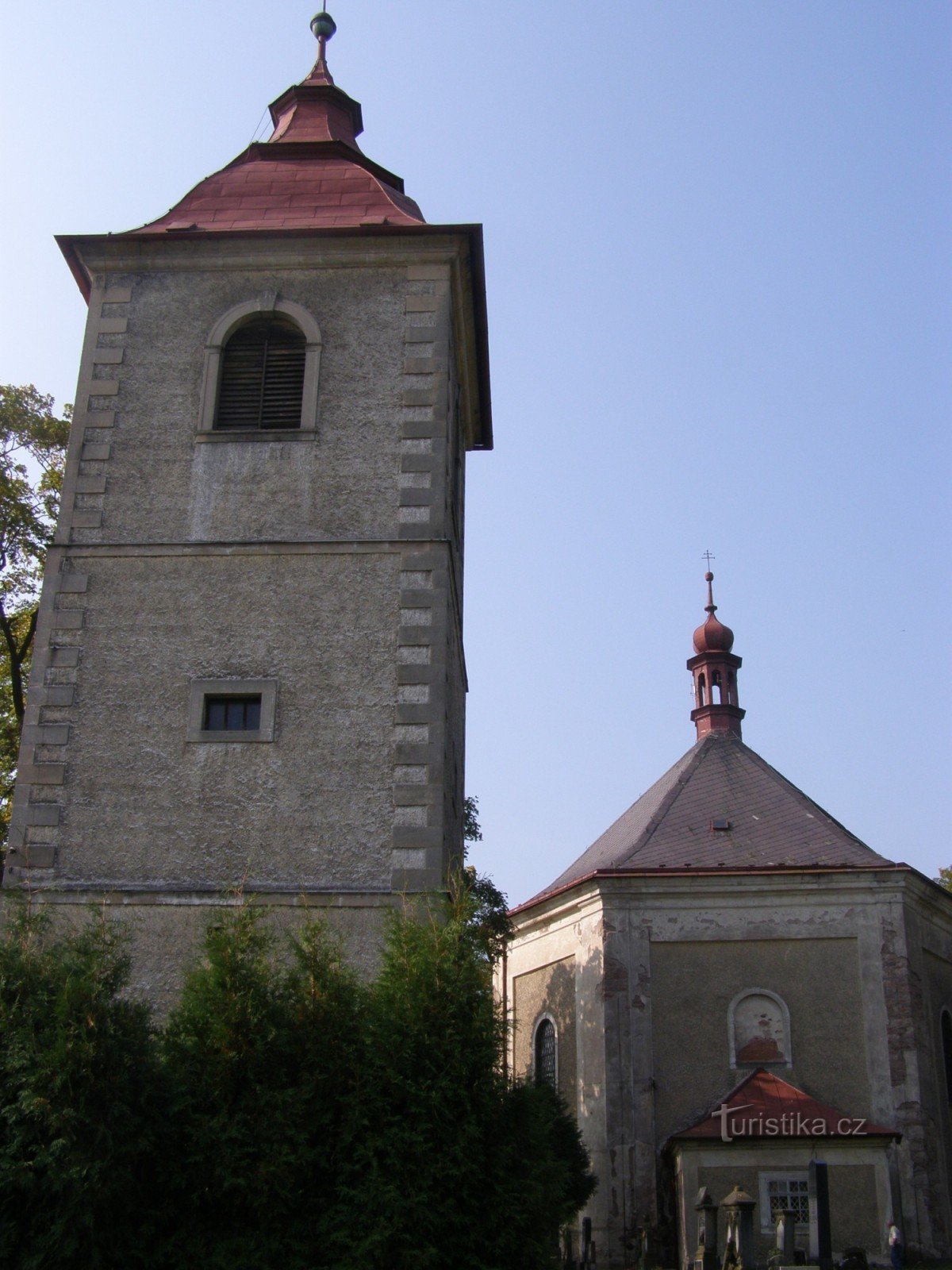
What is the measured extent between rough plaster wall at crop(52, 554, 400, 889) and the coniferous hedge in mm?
1483

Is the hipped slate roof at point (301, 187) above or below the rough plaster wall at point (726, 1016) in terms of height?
above

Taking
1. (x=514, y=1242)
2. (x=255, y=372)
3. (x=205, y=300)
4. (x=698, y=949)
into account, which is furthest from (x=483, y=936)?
(x=698, y=949)

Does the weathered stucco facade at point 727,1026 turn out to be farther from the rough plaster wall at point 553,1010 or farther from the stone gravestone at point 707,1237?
the stone gravestone at point 707,1237

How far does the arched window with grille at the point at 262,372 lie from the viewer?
13.4m

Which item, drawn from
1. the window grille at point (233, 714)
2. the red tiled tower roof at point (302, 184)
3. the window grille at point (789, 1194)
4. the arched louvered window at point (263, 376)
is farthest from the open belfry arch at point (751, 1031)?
the red tiled tower roof at point (302, 184)

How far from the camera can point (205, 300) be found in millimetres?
14078

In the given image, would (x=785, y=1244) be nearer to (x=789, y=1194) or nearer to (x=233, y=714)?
(x=789, y=1194)

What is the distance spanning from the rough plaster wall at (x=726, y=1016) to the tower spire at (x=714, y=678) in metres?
7.73

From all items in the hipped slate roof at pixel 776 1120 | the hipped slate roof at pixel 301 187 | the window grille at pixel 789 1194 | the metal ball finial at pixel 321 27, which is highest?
the metal ball finial at pixel 321 27

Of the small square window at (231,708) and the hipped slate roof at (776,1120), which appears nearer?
the small square window at (231,708)

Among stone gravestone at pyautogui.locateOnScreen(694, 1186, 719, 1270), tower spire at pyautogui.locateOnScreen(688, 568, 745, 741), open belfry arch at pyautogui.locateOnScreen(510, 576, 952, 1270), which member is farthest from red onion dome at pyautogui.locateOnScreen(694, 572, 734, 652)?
stone gravestone at pyautogui.locateOnScreen(694, 1186, 719, 1270)

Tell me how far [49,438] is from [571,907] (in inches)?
454

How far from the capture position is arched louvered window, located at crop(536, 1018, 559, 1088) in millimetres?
23719

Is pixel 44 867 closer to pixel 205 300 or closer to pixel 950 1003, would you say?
pixel 205 300
